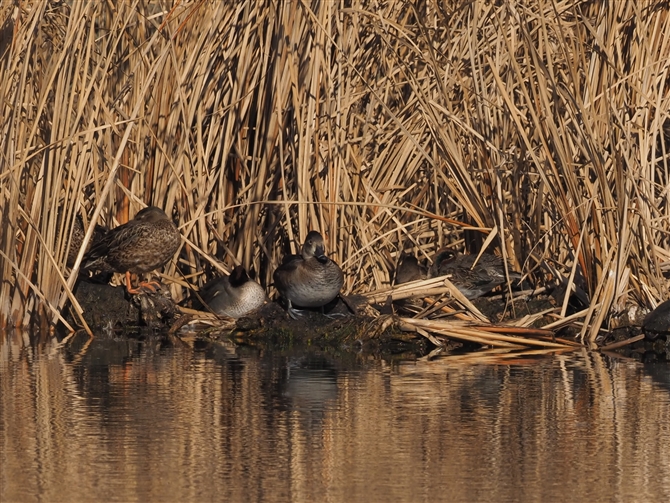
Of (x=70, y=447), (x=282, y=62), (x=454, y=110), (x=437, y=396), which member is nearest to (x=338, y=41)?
(x=282, y=62)

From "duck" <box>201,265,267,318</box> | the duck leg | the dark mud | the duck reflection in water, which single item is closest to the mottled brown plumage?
the dark mud

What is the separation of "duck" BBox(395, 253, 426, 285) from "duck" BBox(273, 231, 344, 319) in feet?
2.11

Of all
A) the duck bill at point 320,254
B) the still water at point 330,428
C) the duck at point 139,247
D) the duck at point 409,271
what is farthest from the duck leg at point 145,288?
the duck at point 409,271

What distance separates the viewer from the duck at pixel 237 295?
32.5 feet

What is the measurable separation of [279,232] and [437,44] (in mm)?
1943

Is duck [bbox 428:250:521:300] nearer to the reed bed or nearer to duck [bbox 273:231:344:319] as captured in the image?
the reed bed

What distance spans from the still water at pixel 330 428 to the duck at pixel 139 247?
1.39m

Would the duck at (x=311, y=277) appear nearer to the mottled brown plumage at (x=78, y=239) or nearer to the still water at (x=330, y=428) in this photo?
the still water at (x=330, y=428)

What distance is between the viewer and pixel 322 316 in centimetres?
980

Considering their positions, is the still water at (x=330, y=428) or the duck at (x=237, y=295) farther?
the duck at (x=237, y=295)

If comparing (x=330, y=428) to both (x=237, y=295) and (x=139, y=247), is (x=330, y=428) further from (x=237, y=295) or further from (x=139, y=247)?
(x=139, y=247)

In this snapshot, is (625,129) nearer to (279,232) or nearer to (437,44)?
(437,44)

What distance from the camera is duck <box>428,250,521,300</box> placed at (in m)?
9.95

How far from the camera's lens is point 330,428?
614 cm
